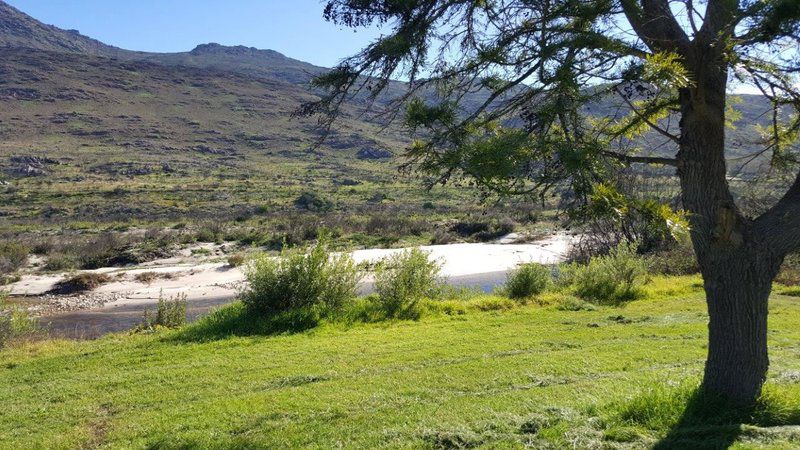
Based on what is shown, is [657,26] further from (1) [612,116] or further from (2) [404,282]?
(2) [404,282]

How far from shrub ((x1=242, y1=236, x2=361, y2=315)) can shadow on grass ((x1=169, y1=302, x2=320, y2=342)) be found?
0.92ft

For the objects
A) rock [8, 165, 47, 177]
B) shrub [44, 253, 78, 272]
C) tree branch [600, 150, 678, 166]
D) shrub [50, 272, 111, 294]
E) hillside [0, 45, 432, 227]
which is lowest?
shrub [50, 272, 111, 294]

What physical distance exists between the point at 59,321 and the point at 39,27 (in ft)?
723

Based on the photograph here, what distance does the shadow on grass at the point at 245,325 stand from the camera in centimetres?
1194

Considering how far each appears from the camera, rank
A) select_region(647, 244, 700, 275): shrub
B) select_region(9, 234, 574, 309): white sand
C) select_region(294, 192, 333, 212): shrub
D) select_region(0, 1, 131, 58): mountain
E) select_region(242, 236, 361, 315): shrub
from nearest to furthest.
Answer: select_region(242, 236, 361, 315): shrub < select_region(647, 244, 700, 275): shrub < select_region(9, 234, 574, 309): white sand < select_region(294, 192, 333, 212): shrub < select_region(0, 1, 131, 58): mountain

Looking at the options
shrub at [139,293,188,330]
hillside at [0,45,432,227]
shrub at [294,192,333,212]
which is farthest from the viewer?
hillside at [0,45,432,227]

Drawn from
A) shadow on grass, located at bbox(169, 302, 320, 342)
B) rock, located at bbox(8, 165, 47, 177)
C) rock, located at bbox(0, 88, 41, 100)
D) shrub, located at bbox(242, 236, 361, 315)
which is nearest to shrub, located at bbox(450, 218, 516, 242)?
shrub, located at bbox(242, 236, 361, 315)

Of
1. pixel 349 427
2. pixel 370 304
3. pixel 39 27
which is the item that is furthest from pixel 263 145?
pixel 39 27

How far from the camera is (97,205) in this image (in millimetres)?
49344

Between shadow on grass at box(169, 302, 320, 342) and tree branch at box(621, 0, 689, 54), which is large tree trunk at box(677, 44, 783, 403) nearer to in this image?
tree branch at box(621, 0, 689, 54)

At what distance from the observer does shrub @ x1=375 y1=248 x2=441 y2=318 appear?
14.1 m

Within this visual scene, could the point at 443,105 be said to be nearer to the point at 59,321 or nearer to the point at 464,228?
the point at 59,321

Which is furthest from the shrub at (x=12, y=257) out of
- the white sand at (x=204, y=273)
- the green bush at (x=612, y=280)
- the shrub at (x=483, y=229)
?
the shrub at (x=483, y=229)

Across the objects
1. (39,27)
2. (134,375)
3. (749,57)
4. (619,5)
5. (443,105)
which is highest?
(39,27)
